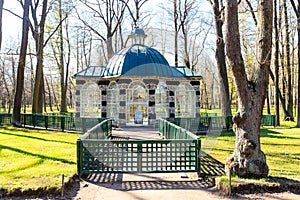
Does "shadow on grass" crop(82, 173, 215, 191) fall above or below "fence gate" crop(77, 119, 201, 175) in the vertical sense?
below

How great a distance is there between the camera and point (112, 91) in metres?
18.6

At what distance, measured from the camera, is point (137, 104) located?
1833 cm

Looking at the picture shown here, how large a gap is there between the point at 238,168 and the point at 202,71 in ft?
153

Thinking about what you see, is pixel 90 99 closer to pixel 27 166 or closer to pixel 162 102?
pixel 162 102

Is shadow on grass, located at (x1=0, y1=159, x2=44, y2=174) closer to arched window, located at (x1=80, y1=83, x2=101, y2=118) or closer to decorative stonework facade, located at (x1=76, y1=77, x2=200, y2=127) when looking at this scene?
decorative stonework facade, located at (x1=76, y1=77, x2=200, y2=127)

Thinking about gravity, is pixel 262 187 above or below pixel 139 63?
below

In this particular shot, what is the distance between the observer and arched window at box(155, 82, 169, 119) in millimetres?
18344

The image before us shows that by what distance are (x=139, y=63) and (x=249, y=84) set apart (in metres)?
12.4

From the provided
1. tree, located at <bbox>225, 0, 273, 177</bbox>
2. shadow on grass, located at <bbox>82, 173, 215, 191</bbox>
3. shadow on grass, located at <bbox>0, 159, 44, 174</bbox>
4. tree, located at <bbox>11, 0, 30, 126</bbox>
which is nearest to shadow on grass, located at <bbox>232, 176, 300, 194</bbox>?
tree, located at <bbox>225, 0, 273, 177</bbox>

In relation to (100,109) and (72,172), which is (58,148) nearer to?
(72,172)

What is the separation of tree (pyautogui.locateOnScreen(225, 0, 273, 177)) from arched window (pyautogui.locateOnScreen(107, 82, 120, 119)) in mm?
12460

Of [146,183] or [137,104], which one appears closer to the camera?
[146,183]

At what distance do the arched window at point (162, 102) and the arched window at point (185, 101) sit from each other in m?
0.88

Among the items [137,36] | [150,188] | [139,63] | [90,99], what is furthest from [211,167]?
[137,36]
